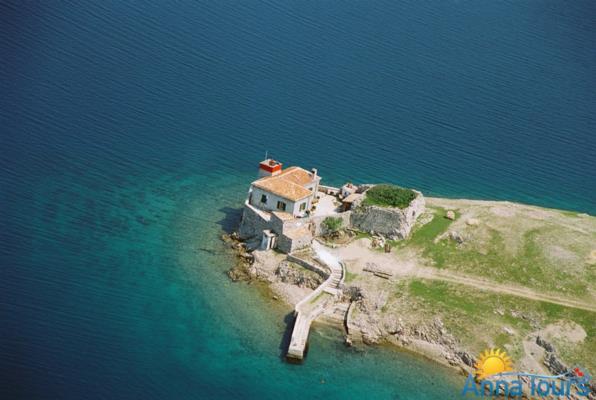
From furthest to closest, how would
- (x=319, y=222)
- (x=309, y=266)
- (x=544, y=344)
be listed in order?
(x=319, y=222) < (x=309, y=266) < (x=544, y=344)

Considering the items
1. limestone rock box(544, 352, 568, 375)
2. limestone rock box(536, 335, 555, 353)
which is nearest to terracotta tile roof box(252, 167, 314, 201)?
limestone rock box(536, 335, 555, 353)

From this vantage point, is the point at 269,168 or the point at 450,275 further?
the point at 269,168

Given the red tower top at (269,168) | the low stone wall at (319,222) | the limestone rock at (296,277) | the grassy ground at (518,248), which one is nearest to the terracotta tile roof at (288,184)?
the red tower top at (269,168)

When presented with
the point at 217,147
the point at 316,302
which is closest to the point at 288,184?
the point at 316,302

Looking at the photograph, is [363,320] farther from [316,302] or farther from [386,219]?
[386,219]

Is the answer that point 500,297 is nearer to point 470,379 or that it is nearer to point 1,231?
point 470,379

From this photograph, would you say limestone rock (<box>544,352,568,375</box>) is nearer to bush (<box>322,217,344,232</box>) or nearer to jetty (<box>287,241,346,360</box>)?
jetty (<box>287,241,346,360</box>)

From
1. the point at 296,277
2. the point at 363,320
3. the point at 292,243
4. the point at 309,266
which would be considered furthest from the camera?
the point at 292,243
